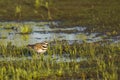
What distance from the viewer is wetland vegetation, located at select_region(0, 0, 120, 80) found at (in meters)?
12.4

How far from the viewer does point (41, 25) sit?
20.7m

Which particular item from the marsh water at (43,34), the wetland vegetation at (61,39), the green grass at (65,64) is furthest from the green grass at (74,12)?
the green grass at (65,64)

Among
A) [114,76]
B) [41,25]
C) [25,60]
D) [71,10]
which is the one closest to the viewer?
[114,76]

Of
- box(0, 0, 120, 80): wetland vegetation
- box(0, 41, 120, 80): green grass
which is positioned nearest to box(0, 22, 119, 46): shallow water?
box(0, 0, 120, 80): wetland vegetation

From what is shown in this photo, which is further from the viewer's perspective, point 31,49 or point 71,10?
point 71,10

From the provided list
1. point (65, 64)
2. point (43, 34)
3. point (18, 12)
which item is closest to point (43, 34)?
point (43, 34)

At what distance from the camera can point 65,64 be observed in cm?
1309

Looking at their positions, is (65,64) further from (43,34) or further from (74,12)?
(74,12)

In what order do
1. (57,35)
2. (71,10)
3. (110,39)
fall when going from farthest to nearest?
(71,10)
(57,35)
(110,39)

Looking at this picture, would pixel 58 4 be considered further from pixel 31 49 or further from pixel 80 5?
pixel 31 49

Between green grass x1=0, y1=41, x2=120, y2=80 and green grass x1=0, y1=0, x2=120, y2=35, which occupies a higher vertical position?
green grass x1=0, y1=0, x2=120, y2=35

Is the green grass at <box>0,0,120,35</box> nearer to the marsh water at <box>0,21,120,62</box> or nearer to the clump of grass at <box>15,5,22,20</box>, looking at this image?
the clump of grass at <box>15,5,22,20</box>

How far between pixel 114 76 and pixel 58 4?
43.7 ft

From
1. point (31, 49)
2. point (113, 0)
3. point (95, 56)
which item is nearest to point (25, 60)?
point (31, 49)
